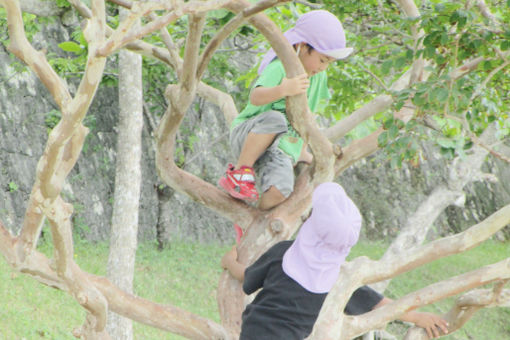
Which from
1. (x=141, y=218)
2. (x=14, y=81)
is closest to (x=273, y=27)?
(x=14, y=81)

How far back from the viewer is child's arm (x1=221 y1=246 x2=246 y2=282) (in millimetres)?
3209

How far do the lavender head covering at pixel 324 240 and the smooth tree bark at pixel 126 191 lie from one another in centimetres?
382

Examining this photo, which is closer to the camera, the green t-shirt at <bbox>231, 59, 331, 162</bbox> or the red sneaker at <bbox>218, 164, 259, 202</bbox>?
the green t-shirt at <bbox>231, 59, 331, 162</bbox>

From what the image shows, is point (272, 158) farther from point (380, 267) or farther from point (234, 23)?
point (380, 267)

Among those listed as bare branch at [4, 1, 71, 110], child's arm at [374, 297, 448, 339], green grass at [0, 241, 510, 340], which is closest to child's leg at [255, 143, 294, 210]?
child's arm at [374, 297, 448, 339]

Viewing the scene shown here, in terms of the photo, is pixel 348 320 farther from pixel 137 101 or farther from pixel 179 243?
pixel 179 243

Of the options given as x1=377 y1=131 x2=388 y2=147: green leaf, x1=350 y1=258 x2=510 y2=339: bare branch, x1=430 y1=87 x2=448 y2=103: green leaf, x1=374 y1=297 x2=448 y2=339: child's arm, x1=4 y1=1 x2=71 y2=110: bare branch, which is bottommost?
x1=374 y1=297 x2=448 y2=339: child's arm

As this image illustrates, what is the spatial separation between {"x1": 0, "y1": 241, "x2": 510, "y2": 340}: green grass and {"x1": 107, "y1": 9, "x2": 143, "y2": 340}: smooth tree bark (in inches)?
40.3

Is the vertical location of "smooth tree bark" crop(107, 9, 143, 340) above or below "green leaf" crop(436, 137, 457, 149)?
below

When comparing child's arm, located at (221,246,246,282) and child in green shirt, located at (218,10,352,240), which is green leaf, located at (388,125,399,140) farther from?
child's arm, located at (221,246,246,282)

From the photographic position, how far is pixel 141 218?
10.4m

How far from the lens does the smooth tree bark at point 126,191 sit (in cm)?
636

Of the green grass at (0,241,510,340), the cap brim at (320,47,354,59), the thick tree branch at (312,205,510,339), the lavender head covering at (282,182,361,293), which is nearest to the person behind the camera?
the thick tree branch at (312,205,510,339)

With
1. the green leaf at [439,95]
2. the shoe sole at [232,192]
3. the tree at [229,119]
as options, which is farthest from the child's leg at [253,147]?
the green leaf at [439,95]
